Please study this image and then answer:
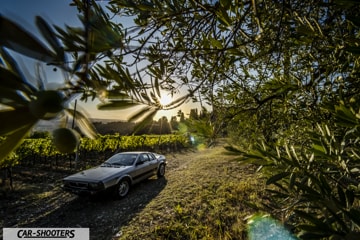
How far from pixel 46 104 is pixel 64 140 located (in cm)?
6

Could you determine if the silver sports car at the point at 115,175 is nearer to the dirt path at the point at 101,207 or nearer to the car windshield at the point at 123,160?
the car windshield at the point at 123,160

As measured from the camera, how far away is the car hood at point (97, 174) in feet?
22.5

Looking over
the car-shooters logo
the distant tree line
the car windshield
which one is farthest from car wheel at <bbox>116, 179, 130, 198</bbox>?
the distant tree line

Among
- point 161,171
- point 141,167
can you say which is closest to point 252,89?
point 141,167

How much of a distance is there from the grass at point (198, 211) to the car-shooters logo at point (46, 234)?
807 mm

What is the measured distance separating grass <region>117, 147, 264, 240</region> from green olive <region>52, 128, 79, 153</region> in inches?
124

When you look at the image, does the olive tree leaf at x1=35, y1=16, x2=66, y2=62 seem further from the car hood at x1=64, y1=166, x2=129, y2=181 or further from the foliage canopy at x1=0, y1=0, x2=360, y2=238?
the car hood at x1=64, y1=166, x2=129, y2=181

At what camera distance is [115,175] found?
721cm

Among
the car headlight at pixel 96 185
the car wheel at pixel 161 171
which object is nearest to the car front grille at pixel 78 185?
the car headlight at pixel 96 185

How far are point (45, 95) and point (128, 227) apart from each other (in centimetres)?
548

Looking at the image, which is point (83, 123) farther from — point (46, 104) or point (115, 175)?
point (115, 175)

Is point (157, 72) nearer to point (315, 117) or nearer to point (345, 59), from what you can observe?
point (345, 59)

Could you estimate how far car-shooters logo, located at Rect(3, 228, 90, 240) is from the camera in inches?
183

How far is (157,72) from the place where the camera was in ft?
2.76
